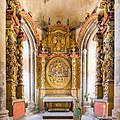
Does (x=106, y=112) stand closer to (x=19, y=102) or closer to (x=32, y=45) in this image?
(x=19, y=102)

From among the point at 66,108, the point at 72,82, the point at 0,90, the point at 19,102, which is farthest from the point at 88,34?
the point at 0,90

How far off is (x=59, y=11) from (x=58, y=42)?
1.94 metres

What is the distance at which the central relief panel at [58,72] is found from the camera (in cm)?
1919

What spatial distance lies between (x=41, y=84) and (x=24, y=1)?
4.90 meters

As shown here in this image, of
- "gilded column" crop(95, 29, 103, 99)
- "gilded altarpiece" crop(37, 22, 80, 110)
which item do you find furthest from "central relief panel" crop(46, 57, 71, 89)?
"gilded column" crop(95, 29, 103, 99)

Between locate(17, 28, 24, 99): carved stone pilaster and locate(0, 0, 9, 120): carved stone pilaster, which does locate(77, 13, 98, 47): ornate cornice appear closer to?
locate(17, 28, 24, 99): carved stone pilaster

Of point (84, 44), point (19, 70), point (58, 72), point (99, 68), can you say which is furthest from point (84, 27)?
point (19, 70)

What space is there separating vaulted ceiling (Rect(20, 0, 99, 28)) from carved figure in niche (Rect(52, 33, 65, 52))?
40.9 inches

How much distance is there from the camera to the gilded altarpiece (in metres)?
18.9

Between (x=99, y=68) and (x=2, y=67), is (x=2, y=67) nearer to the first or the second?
(x=2, y=67)

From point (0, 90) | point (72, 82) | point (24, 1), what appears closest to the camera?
point (0, 90)

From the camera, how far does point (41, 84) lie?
18969 millimetres

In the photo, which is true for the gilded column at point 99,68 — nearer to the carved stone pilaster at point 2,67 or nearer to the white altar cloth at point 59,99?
the white altar cloth at point 59,99

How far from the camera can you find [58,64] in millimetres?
19312
